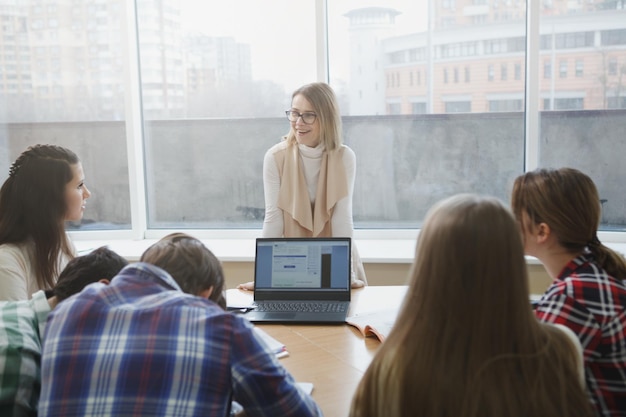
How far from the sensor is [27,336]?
1.60 metres

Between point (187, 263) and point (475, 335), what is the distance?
0.66 m

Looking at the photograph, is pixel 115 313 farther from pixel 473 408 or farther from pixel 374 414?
pixel 473 408

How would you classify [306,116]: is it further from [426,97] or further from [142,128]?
[142,128]

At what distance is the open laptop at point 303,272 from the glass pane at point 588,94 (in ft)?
6.48

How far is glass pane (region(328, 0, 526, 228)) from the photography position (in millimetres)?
4020

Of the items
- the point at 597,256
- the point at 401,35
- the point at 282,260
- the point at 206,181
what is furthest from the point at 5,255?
the point at 401,35

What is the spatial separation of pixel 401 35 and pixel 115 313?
311cm

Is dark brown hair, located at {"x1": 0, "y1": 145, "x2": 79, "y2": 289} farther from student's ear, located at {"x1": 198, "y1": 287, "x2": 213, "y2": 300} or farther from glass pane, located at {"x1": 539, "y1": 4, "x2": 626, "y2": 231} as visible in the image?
glass pane, located at {"x1": 539, "y1": 4, "x2": 626, "y2": 231}

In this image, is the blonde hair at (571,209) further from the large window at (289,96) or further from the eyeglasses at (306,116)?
the large window at (289,96)

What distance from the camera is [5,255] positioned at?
220 cm

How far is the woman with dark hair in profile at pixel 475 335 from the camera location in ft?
4.05

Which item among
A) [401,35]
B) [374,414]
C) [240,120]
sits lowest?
[374,414]

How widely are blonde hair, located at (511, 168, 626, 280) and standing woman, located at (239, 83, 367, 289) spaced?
147cm

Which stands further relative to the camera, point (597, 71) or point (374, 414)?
point (597, 71)
